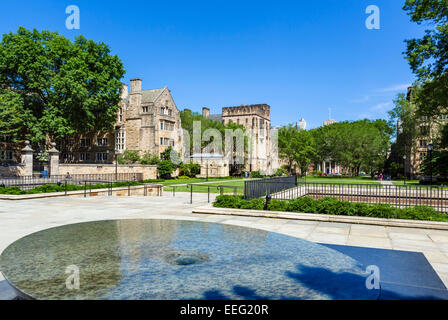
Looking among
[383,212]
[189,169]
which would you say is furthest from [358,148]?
[383,212]

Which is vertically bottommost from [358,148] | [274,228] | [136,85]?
[274,228]

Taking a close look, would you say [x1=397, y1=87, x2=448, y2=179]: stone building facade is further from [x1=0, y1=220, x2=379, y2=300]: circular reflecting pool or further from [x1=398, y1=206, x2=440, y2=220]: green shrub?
[x1=0, y1=220, x2=379, y2=300]: circular reflecting pool

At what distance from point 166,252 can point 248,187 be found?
9.30 metres

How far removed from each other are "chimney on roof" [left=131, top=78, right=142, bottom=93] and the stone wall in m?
15.5

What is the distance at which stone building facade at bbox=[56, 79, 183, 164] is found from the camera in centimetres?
4903

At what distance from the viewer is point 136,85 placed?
→ 4997 cm

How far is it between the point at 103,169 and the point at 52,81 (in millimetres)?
12495

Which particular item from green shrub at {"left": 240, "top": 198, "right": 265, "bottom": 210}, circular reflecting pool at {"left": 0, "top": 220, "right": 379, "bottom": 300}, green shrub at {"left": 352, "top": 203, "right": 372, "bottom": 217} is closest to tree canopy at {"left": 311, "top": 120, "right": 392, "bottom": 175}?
green shrub at {"left": 352, "top": 203, "right": 372, "bottom": 217}

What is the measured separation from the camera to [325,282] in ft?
13.6

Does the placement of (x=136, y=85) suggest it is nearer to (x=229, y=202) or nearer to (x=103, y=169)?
(x=103, y=169)

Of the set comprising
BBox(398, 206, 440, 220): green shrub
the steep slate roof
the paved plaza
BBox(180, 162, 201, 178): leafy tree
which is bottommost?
the paved plaza

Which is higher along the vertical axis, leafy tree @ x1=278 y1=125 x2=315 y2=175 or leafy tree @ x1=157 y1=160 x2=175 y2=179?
leafy tree @ x1=278 y1=125 x2=315 y2=175
